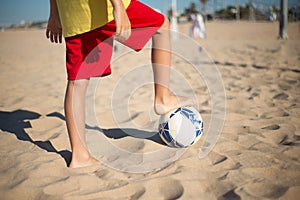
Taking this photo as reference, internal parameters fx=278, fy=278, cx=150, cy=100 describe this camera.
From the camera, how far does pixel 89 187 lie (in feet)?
5.21

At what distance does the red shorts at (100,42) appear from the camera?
1.75 metres

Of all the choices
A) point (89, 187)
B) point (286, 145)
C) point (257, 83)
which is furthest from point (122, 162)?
point (257, 83)

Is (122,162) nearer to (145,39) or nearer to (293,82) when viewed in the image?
(145,39)

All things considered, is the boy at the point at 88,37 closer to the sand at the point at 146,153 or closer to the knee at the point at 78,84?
the knee at the point at 78,84

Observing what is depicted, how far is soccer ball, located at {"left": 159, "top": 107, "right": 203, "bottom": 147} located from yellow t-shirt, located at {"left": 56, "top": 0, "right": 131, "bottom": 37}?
820mm

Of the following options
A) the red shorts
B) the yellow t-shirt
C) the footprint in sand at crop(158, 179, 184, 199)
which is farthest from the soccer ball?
the yellow t-shirt

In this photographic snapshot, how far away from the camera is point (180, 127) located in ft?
6.65

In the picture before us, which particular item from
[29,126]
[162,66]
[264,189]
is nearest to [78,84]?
[162,66]

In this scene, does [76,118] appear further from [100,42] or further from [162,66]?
[162,66]

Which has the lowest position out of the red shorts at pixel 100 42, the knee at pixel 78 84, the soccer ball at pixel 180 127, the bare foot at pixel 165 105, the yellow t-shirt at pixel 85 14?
the soccer ball at pixel 180 127

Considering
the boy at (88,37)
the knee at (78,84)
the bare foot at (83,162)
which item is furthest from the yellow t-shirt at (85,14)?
the bare foot at (83,162)

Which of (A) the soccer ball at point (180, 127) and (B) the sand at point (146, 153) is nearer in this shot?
(B) the sand at point (146, 153)

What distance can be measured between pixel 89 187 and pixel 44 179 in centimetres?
30

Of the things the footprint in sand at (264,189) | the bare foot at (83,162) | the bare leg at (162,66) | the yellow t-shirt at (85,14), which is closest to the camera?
the footprint in sand at (264,189)
